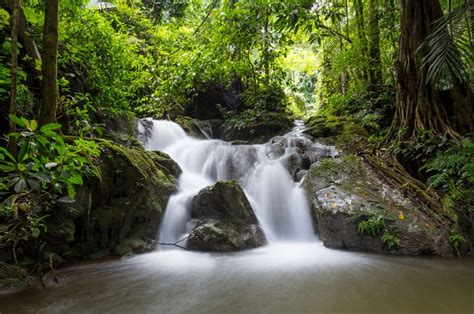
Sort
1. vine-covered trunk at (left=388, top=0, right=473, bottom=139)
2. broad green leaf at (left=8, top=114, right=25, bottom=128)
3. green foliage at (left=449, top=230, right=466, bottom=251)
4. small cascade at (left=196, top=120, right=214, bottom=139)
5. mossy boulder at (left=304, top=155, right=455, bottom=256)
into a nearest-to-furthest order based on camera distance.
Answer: broad green leaf at (left=8, top=114, right=25, bottom=128) < green foliage at (left=449, top=230, right=466, bottom=251) < mossy boulder at (left=304, top=155, right=455, bottom=256) < vine-covered trunk at (left=388, top=0, right=473, bottom=139) < small cascade at (left=196, top=120, right=214, bottom=139)

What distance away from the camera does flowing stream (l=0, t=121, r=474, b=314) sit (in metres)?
2.34

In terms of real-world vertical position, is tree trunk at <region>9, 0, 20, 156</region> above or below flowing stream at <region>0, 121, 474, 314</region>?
above

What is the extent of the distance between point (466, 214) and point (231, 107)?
784 cm

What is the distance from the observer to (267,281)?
2918mm

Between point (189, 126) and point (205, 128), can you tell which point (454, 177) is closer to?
point (189, 126)

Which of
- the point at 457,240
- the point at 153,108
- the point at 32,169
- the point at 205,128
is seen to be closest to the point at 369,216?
the point at 457,240

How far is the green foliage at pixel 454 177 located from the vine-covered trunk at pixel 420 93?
2.22 feet

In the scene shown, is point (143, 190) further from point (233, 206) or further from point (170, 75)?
point (170, 75)

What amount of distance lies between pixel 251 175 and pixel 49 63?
4.07 meters

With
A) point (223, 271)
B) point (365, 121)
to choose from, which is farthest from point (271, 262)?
point (365, 121)

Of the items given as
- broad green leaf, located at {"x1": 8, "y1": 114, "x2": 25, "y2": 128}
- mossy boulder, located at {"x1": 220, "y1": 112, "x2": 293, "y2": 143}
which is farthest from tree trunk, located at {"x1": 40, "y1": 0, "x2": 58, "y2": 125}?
mossy boulder, located at {"x1": 220, "y1": 112, "x2": 293, "y2": 143}

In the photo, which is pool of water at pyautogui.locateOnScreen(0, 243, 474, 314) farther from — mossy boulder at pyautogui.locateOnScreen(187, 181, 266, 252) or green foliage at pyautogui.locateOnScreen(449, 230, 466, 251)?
mossy boulder at pyautogui.locateOnScreen(187, 181, 266, 252)

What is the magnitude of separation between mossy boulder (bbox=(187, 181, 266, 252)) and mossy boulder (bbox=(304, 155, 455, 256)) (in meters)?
1.01

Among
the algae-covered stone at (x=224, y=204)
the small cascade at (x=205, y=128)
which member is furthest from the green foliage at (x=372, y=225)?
the small cascade at (x=205, y=128)
